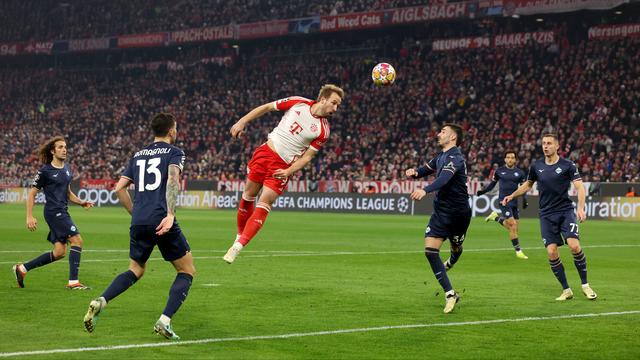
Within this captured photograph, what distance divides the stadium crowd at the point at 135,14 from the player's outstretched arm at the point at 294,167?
47.2m

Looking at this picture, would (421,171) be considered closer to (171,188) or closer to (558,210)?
(558,210)

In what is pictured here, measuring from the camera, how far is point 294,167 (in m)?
12.7

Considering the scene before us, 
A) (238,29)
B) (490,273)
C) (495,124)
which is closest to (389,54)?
(238,29)

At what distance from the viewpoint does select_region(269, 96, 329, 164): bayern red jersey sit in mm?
12891

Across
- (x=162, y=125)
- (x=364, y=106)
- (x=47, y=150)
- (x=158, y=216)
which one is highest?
(x=364, y=106)

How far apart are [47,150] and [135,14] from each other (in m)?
62.7

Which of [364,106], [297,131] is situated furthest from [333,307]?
[364,106]

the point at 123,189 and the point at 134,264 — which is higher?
the point at 123,189

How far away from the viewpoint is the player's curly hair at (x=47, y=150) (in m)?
14.1

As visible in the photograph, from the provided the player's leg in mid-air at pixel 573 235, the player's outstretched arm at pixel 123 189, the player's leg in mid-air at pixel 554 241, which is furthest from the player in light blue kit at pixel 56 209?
the player's leg in mid-air at pixel 573 235

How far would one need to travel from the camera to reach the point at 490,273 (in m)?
17.4

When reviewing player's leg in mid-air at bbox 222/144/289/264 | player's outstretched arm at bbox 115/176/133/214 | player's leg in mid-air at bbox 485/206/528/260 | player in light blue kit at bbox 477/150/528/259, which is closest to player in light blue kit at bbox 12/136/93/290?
player's leg in mid-air at bbox 222/144/289/264

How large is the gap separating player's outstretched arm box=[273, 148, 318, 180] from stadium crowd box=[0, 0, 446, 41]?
47188 millimetres

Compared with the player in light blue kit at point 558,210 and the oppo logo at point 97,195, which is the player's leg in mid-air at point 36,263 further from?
the oppo logo at point 97,195
